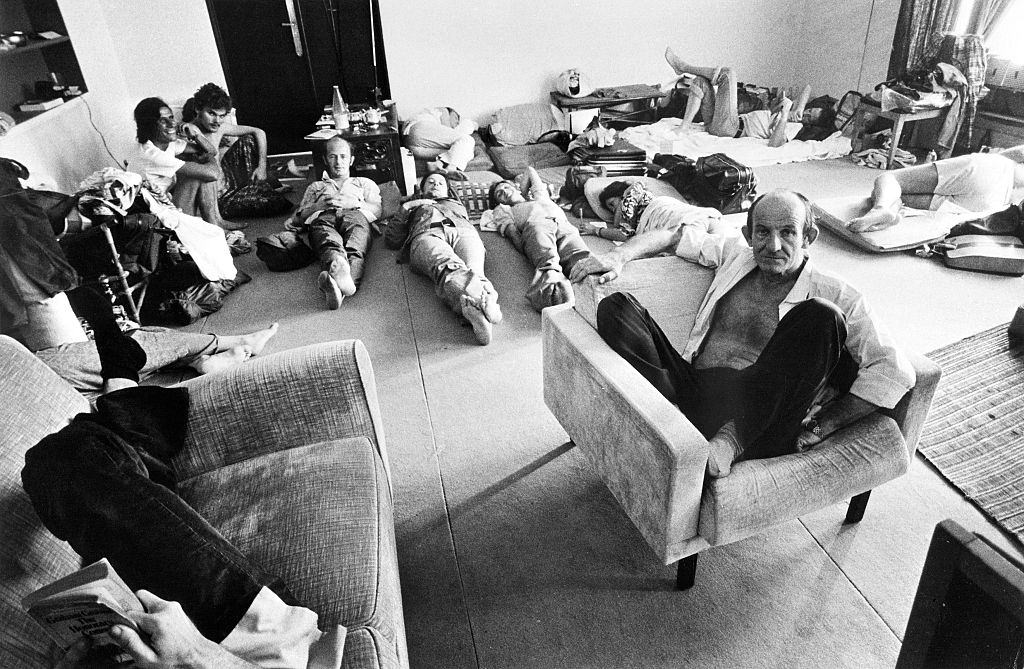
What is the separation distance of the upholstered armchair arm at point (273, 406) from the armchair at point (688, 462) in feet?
1.95

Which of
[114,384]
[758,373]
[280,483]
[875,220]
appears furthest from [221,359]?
[875,220]

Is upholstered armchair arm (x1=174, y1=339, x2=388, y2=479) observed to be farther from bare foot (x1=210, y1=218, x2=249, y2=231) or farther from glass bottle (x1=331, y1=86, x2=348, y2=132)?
glass bottle (x1=331, y1=86, x2=348, y2=132)

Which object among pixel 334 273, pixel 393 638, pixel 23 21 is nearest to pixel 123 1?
pixel 23 21

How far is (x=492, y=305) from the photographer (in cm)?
277

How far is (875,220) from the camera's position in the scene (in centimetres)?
337

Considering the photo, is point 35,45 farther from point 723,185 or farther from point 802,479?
point 802,479

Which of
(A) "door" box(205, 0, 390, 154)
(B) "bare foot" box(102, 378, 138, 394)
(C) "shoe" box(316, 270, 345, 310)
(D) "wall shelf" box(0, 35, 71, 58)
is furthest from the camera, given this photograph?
(A) "door" box(205, 0, 390, 154)

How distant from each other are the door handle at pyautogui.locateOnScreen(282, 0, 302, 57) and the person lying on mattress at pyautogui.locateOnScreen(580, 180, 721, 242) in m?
3.13

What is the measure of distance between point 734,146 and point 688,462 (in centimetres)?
457

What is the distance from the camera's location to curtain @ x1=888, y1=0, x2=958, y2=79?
4969mm

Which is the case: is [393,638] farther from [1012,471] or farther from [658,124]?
[658,124]

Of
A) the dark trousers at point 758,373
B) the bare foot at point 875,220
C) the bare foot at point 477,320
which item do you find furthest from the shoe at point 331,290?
the bare foot at point 875,220

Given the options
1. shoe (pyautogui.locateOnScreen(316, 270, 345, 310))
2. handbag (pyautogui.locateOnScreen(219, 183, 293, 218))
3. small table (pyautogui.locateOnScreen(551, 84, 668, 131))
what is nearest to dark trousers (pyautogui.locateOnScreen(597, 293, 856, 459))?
shoe (pyautogui.locateOnScreen(316, 270, 345, 310))

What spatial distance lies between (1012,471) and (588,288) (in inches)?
55.8
